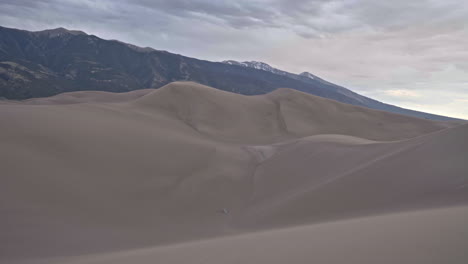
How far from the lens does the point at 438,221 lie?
4090 mm

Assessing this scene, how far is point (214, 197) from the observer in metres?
10.6

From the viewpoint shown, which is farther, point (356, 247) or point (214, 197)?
point (214, 197)

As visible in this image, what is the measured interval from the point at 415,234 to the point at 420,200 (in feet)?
11.8

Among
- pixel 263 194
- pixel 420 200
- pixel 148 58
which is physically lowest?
pixel 263 194

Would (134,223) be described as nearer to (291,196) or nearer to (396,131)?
(291,196)

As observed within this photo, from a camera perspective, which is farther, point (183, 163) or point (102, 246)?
point (183, 163)

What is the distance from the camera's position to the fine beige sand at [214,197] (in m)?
4.18

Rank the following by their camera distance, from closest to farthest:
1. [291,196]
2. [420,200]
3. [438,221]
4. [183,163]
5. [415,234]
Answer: [415,234], [438,221], [420,200], [291,196], [183,163]

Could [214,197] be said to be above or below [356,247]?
below

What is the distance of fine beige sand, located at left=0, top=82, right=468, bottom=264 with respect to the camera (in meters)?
4.18

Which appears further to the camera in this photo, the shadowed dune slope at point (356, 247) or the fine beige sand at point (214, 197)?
the fine beige sand at point (214, 197)

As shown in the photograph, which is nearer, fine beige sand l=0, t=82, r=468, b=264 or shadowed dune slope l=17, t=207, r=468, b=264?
shadowed dune slope l=17, t=207, r=468, b=264

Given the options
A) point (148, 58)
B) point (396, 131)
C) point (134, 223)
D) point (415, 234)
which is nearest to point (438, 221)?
point (415, 234)

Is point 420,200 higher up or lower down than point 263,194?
higher up
